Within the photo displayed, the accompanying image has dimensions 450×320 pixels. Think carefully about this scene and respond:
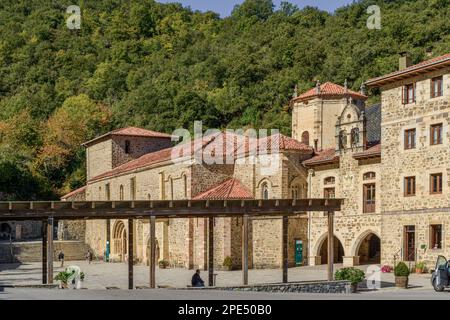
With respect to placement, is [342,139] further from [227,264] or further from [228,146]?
[227,264]

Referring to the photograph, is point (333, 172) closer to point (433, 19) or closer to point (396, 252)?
point (396, 252)

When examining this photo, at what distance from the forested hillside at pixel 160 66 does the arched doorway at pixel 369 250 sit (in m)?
30.7

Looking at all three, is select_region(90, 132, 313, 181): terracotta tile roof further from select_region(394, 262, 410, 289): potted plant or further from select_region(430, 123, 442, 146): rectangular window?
select_region(394, 262, 410, 289): potted plant

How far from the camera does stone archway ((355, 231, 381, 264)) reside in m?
41.0

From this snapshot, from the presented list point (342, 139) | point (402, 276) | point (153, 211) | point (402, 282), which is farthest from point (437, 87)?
point (153, 211)

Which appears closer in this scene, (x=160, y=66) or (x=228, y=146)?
(x=228, y=146)

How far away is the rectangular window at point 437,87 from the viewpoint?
35000 mm

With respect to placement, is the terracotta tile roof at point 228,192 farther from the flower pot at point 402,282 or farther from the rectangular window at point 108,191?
the rectangular window at point 108,191

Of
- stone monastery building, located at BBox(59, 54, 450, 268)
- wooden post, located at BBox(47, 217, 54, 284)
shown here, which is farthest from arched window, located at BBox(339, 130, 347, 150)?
wooden post, located at BBox(47, 217, 54, 284)

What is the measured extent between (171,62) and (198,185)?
62.5 meters

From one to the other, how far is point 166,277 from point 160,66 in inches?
2707

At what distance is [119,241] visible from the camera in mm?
58469
